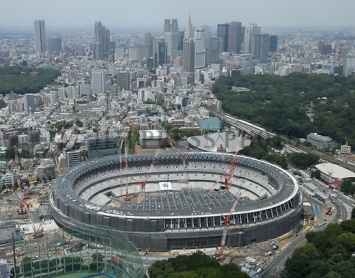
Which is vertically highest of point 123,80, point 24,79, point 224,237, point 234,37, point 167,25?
point 167,25

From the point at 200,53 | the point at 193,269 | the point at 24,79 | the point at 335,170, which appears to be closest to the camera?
the point at 193,269

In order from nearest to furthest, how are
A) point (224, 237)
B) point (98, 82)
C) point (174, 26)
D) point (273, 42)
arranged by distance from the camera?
point (224, 237), point (98, 82), point (273, 42), point (174, 26)

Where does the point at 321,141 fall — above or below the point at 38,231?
above

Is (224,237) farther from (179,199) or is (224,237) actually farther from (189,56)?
(189,56)

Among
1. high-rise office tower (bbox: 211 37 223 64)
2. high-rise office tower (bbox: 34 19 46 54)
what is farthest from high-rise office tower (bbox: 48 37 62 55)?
high-rise office tower (bbox: 211 37 223 64)

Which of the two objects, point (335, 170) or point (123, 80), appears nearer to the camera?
point (335, 170)

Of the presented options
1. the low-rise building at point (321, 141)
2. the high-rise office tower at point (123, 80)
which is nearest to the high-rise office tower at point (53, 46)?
the high-rise office tower at point (123, 80)

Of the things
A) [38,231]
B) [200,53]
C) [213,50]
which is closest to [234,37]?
[213,50]
